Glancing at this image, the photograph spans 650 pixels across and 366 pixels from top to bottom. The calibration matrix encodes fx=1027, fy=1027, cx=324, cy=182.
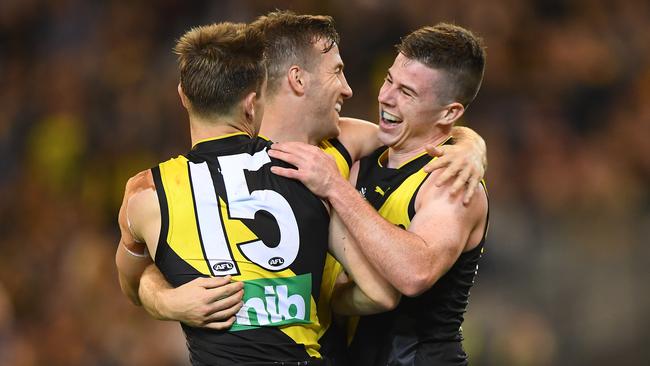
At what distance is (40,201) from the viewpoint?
32.5 ft

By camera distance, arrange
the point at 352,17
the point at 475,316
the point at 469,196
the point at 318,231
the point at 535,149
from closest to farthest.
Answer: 1. the point at 318,231
2. the point at 469,196
3. the point at 475,316
4. the point at 535,149
5. the point at 352,17

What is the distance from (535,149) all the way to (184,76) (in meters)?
5.21

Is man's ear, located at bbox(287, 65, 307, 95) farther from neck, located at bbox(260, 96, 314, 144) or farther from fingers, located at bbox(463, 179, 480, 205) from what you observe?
fingers, located at bbox(463, 179, 480, 205)

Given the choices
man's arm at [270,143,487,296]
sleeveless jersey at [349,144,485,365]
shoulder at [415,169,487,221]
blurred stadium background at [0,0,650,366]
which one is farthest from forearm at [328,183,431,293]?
blurred stadium background at [0,0,650,366]

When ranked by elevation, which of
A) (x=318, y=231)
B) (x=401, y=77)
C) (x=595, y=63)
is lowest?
(x=595, y=63)

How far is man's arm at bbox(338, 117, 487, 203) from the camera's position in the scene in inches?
157

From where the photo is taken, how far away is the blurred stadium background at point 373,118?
7621mm

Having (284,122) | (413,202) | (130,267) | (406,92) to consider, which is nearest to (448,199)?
(413,202)

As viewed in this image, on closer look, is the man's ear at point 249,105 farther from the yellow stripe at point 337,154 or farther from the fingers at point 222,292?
the yellow stripe at point 337,154

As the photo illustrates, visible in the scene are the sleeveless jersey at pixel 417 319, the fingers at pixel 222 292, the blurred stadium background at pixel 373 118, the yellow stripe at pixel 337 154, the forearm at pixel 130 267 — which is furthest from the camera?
the blurred stadium background at pixel 373 118

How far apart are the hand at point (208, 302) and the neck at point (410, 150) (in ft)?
3.71

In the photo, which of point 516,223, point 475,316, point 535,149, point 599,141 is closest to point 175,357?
point 475,316

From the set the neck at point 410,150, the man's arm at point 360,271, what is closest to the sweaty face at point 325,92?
the neck at point 410,150

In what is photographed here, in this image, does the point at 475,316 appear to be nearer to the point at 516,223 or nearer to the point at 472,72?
the point at 516,223
